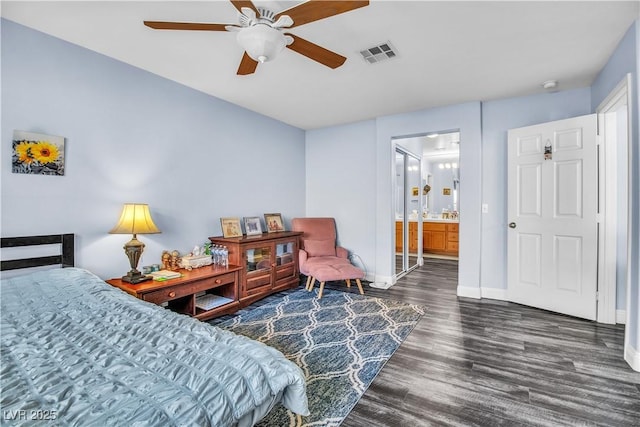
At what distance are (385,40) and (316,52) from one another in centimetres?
76

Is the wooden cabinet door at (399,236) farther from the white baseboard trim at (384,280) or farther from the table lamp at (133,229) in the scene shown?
the table lamp at (133,229)

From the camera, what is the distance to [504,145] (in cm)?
367

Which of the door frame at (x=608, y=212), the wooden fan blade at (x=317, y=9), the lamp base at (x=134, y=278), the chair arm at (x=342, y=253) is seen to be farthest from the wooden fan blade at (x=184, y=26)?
the door frame at (x=608, y=212)

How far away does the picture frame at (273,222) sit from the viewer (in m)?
4.30

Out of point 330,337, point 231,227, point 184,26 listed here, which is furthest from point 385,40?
point 231,227

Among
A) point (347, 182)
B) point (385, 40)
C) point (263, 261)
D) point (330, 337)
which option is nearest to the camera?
point (385, 40)

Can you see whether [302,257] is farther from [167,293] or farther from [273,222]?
[167,293]

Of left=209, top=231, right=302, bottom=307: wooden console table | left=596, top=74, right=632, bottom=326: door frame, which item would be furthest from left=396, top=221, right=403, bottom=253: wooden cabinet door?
left=596, top=74, right=632, bottom=326: door frame

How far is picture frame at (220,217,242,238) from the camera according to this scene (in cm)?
362

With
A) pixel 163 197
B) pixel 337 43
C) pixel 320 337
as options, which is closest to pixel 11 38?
pixel 163 197

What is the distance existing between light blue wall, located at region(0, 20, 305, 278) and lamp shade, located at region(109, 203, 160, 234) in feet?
0.75

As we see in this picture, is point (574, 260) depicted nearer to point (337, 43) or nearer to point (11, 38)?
point (337, 43)

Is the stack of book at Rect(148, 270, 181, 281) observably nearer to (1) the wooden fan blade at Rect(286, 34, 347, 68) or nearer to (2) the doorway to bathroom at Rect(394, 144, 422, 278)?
(1) the wooden fan blade at Rect(286, 34, 347, 68)

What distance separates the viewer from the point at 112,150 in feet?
8.71
